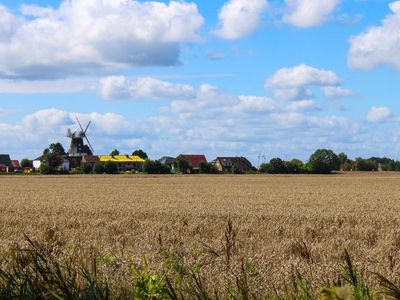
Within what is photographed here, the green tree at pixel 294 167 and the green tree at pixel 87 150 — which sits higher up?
the green tree at pixel 87 150

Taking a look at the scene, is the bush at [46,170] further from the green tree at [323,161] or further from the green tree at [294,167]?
the green tree at [323,161]

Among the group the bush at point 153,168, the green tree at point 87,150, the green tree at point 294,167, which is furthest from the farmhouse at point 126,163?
the green tree at point 294,167

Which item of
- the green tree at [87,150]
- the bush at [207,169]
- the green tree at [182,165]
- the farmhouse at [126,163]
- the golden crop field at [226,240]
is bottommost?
the golden crop field at [226,240]

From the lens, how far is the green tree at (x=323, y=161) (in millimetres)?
139925

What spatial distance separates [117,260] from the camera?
8414 millimetres

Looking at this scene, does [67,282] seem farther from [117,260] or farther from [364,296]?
[117,260]

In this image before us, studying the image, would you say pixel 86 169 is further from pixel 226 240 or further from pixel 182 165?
pixel 226 240

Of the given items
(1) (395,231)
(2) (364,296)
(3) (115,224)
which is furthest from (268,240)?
(2) (364,296)

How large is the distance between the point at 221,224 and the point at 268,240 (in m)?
3.94

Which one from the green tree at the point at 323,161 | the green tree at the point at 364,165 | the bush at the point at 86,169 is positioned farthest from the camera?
the green tree at the point at 364,165

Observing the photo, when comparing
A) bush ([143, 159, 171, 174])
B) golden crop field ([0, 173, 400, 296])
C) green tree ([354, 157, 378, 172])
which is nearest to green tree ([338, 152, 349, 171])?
green tree ([354, 157, 378, 172])

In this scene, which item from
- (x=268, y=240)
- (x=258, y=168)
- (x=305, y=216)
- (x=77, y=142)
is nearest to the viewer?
(x=268, y=240)

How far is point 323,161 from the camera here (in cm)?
14638

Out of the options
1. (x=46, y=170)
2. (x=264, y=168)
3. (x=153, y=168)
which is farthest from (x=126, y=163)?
(x=264, y=168)
